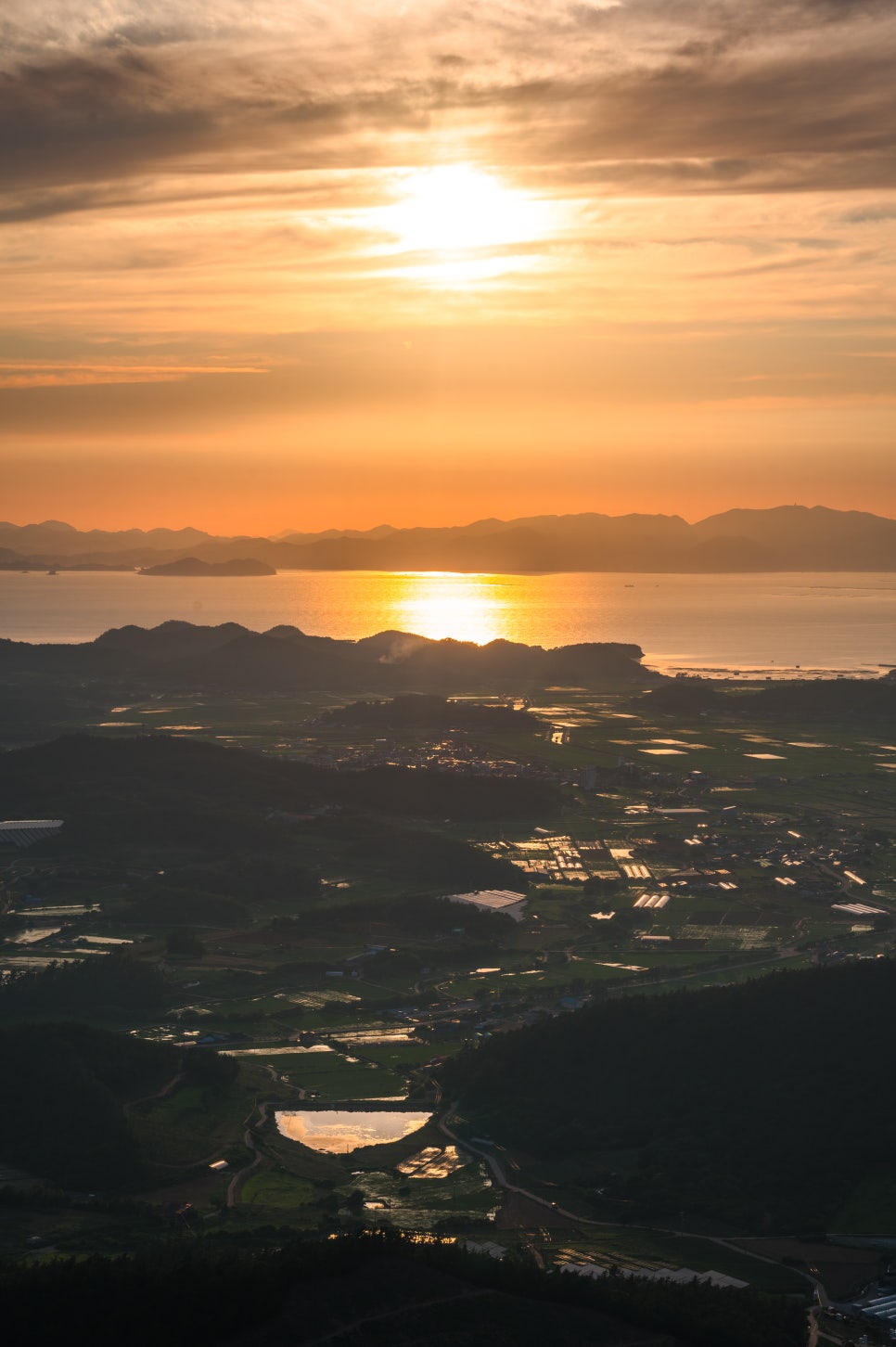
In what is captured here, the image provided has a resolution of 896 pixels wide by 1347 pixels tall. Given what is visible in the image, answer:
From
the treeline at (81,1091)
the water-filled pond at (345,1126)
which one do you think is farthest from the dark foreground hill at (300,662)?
the water-filled pond at (345,1126)

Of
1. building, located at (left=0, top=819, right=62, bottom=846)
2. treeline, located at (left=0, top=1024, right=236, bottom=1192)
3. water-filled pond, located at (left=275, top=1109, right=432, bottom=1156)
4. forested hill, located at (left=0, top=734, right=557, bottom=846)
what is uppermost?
forested hill, located at (left=0, top=734, right=557, bottom=846)

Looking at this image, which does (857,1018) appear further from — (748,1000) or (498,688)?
(498,688)

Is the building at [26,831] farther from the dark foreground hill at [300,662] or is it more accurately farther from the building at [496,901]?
the dark foreground hill at [300,662]

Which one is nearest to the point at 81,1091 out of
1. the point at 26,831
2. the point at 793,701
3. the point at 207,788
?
the point at 26,831

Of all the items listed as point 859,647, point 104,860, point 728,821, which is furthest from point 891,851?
point 859,647

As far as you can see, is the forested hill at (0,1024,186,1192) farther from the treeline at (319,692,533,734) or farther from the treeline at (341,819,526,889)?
the treeline at (319,692,533,734)

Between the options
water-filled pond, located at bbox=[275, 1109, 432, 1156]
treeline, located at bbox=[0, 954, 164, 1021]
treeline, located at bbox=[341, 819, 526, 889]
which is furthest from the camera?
treeline, located at bbox=[341, 819, 526, 889]

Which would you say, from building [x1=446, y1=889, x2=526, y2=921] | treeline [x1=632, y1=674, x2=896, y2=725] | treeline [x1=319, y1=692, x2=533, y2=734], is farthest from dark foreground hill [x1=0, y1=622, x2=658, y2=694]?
building [x1=446, y1=889, x2=526, y2=921]
